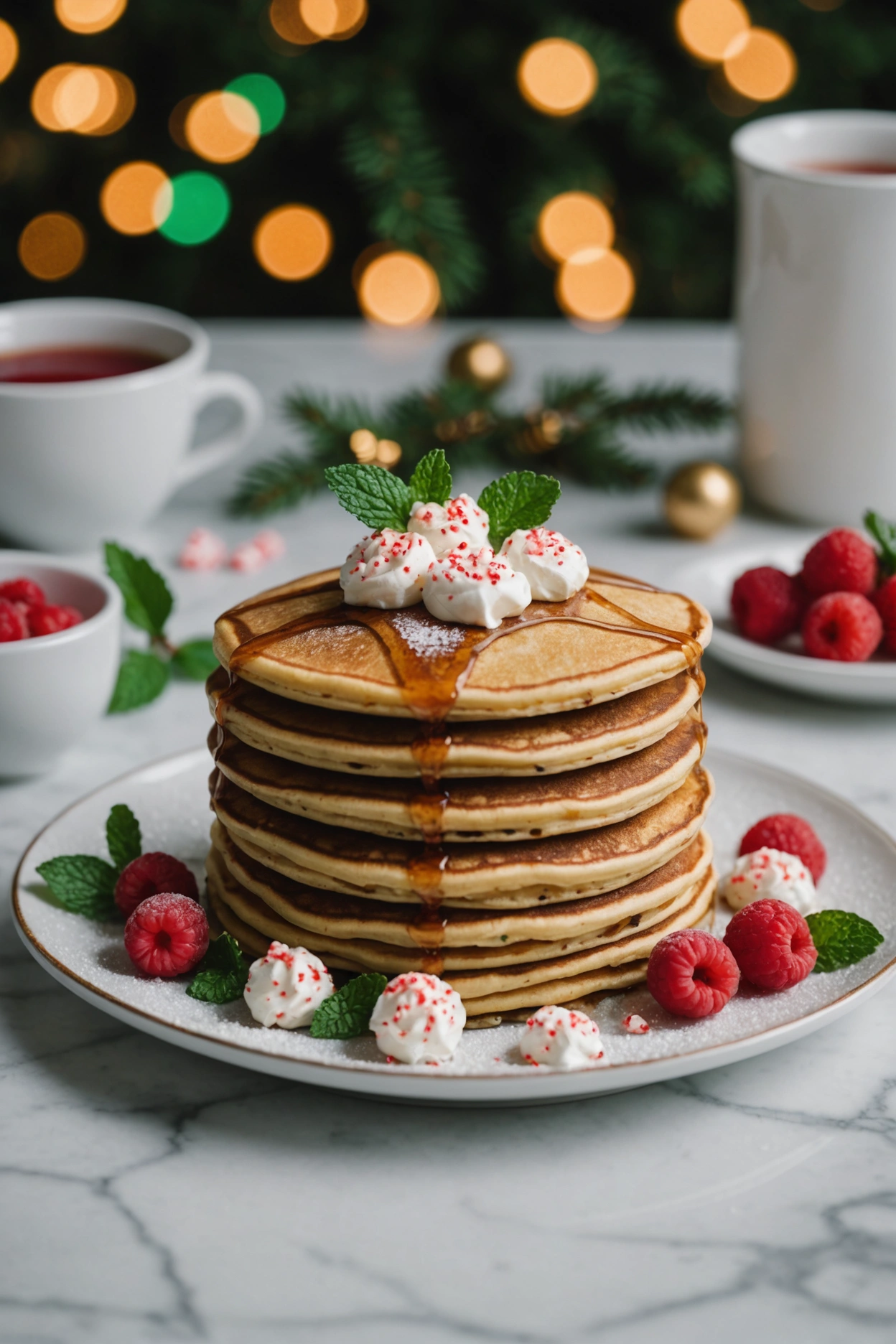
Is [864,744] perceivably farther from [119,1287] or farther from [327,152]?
[327,152]

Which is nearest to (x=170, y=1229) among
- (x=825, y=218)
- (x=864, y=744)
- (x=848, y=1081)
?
(x=848, y=1081)

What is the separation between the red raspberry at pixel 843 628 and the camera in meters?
1.81

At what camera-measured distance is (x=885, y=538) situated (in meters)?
1.86

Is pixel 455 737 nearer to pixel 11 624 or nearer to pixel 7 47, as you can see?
pixel 11 624

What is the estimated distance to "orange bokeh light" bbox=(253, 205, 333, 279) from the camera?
3.12 metres

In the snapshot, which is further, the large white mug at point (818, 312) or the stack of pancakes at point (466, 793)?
the large white mug at point (818, 312)

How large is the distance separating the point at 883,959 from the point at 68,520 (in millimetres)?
1433

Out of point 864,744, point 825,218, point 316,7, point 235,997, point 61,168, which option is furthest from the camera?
point 61,168

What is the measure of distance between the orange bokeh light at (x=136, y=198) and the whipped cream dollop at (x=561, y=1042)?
7.89 ft

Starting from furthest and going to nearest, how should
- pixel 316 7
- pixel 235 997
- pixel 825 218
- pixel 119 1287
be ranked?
1. pixel 316 7
2. pixel 825 218
3. pixel 235 997
4. pixel 119 1287

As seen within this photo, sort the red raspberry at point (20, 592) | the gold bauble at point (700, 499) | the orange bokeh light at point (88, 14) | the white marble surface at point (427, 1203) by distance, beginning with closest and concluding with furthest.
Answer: the white marble surface at point (427, 1203)
the red raspberry at point (20, 592)
the gold bauble at point (700, 499)
the orange bokeh light at point (88, 14)

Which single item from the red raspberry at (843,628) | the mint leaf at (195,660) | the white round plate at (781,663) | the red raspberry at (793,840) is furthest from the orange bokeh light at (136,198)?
the red raspberry at (793,840)

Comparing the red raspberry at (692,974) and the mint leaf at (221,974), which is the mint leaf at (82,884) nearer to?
the mint leaf at (221,974)

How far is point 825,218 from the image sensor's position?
2139 mm
